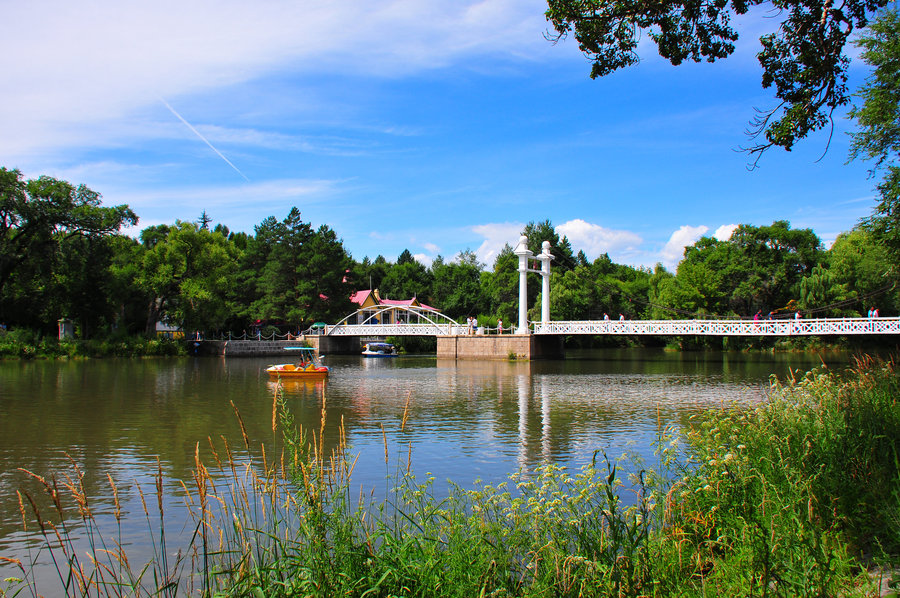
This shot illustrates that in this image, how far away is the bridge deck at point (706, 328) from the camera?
A: 3475 centimetres

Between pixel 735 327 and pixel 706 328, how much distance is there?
66.5 inches

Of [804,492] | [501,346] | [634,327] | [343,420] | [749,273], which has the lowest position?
[804,492]

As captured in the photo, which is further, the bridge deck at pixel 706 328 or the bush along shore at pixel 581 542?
the bridge deck at pixel 706 328

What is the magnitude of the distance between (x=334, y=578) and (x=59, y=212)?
41061 mm

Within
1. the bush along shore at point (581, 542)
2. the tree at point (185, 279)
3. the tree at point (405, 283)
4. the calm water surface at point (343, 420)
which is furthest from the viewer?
the tree at point (405, 283)

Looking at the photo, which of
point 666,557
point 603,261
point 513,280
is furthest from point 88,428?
point 603,261

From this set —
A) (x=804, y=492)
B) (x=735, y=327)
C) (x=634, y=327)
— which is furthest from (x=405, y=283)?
(x=804, y=492)

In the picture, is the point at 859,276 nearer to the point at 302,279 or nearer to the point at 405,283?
the point at 302,279

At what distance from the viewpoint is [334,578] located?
→ 11.6 ft

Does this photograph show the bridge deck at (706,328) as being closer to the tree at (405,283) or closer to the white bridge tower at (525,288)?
the white bridge tower at (525,288)

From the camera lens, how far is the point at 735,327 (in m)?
39.4

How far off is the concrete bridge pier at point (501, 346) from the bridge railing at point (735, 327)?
132 centimetres

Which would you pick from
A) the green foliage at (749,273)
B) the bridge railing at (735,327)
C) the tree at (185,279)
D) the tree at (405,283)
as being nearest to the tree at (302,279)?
the tree at (185,279)

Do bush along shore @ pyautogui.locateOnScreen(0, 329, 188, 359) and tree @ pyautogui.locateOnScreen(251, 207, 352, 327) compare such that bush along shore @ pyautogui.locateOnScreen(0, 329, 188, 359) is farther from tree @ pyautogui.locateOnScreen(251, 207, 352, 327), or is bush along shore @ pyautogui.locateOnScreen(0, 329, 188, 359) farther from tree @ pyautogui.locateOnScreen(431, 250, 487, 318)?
tree @ pyautogui.locateOnScreen(431, 250, 487, 318)
